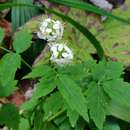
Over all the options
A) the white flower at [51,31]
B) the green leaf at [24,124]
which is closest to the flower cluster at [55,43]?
the white flower at [51,31]

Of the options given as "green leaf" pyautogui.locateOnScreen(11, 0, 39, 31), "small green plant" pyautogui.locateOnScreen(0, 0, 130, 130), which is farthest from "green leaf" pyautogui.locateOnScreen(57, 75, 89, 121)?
"green leaf" pyautogui.locateOnScreen(11, 0, 39, 31)

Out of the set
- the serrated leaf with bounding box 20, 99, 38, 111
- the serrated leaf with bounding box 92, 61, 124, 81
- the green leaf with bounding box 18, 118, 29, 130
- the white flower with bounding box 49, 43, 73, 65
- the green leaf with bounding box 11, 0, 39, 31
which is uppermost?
the green leaf with bounding box 11, 0, 39, 31

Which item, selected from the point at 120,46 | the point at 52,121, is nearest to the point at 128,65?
the point at 120,46

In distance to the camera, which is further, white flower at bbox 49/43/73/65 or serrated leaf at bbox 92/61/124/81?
serrated leaf at bbox 92/61/124/81

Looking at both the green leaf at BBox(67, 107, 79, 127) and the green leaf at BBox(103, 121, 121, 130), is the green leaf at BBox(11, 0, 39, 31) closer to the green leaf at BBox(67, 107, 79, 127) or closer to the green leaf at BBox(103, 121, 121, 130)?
the green leaf at BBox(103, 121, 121, 130)

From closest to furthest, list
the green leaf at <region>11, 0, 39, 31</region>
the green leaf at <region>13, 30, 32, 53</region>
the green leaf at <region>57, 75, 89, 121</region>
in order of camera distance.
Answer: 1. the green leaf at <region>57, 75, 89, 121</region>
2. the green leaf at <region>13, 30, 32, 53</region>
3. the green leaf at <region>11, 0, 39, 31</region>

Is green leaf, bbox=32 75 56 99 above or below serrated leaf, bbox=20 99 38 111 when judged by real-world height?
above

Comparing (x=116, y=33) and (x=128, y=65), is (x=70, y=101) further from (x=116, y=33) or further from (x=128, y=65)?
(x=116, y=33)
